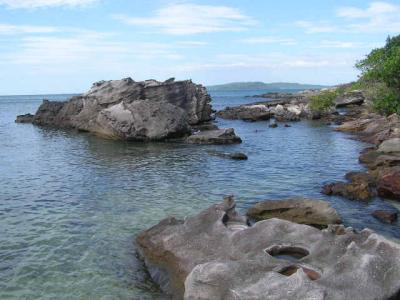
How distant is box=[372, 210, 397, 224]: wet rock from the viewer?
26812 mm

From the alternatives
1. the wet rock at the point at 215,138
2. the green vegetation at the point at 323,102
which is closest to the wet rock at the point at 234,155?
the wet rock at the point at 215,138

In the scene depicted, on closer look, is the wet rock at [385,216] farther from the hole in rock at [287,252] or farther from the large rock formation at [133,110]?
the large rock formation at [133,110]

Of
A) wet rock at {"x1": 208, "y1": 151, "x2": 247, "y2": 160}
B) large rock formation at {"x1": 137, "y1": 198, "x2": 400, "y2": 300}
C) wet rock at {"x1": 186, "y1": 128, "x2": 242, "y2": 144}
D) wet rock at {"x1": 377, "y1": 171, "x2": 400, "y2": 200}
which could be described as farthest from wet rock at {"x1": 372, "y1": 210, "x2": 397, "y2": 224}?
wet rock at {"x1": 186, "y1": 128, "x2": 242, "y2": 144}

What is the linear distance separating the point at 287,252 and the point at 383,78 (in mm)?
51059

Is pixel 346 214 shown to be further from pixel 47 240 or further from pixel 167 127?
pixel 167 127

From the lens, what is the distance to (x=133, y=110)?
62.3 m

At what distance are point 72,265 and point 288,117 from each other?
8211cm

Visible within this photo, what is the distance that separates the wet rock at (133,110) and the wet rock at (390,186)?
1309 inches

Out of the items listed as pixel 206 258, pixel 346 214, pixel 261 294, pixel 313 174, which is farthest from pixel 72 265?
pixel 313 174

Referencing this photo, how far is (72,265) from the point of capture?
67.5ft

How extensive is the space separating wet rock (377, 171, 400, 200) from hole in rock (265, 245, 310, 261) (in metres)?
16.9

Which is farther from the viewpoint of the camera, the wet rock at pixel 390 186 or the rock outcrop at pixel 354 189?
the rock outcrop at pixel 354 189

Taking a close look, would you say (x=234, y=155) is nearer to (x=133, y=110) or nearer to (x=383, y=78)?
(x=133, y=110)

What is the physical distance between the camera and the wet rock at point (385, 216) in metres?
26.8
